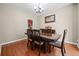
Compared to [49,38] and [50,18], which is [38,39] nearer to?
[49,38]

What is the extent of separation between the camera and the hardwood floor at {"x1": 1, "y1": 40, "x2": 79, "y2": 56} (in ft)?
4.18

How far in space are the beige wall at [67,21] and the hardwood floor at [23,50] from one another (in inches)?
5.4

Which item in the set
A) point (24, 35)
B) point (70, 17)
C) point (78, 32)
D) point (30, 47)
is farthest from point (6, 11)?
point (78, 32)

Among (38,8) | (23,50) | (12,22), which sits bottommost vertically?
(23,50)

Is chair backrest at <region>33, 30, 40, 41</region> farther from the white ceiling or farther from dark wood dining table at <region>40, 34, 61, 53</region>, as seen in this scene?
the white ceiling

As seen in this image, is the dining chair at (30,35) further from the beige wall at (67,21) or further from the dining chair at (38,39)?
the beige wall at (67,21)

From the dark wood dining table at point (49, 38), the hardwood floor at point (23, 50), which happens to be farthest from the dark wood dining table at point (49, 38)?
the hardwood floor at point (23, 50)

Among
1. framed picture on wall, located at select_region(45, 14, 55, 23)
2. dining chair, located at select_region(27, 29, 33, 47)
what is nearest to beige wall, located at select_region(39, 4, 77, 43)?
framed picture on wall, located at select_region(45, 14, 55, 23)

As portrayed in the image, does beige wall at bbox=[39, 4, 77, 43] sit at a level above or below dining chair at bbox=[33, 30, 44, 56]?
above

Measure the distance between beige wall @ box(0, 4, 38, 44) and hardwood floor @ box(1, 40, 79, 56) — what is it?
93 millimetres

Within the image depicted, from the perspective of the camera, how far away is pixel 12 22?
1.30 meters

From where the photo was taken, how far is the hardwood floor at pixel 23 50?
127cm

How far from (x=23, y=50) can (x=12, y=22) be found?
0.45 m

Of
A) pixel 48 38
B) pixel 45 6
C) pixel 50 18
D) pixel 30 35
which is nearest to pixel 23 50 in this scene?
pixel 30 35
